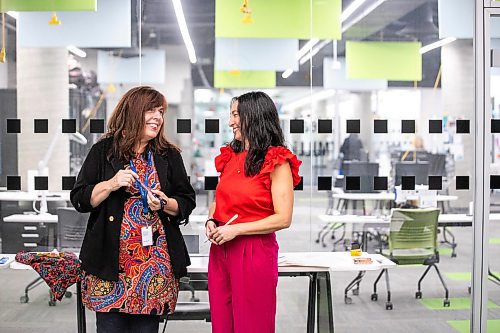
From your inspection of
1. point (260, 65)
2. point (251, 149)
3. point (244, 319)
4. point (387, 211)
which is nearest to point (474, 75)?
point (387, 211)

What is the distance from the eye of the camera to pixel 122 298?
2.92 m

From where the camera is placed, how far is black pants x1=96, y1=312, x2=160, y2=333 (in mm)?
2955

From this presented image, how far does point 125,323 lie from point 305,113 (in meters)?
2.24

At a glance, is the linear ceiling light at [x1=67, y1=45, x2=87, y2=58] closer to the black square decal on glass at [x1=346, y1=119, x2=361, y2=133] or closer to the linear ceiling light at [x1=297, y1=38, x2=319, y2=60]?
the linear ceiling light at [x1=297, y1=38, x2=319, y2=60]

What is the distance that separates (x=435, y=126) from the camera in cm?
481

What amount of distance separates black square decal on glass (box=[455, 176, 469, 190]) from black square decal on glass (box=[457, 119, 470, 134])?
1.06ft

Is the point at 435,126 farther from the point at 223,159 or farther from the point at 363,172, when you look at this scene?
the point at 223,159

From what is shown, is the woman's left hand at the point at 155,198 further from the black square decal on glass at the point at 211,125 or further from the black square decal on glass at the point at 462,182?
the black square decal on glass at the point at 462,182

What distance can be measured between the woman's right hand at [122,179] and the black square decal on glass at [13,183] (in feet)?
6.86

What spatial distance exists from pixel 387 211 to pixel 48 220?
2.41 m

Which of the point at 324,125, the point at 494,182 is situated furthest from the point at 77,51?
the point at 494,182

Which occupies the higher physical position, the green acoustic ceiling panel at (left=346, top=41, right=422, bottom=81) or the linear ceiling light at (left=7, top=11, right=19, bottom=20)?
the linear ceiling light at (left=7, top=11, right=19, bottom=20)

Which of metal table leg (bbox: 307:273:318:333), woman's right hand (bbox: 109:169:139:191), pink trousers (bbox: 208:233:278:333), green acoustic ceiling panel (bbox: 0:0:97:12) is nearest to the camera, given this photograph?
woman's right hand (bbox: 109:169:139:191)

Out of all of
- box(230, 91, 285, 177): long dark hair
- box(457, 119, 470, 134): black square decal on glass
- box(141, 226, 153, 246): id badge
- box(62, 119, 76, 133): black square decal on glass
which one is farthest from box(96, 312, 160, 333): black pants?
box(457, 119, 470, 134): black square decal on glass
